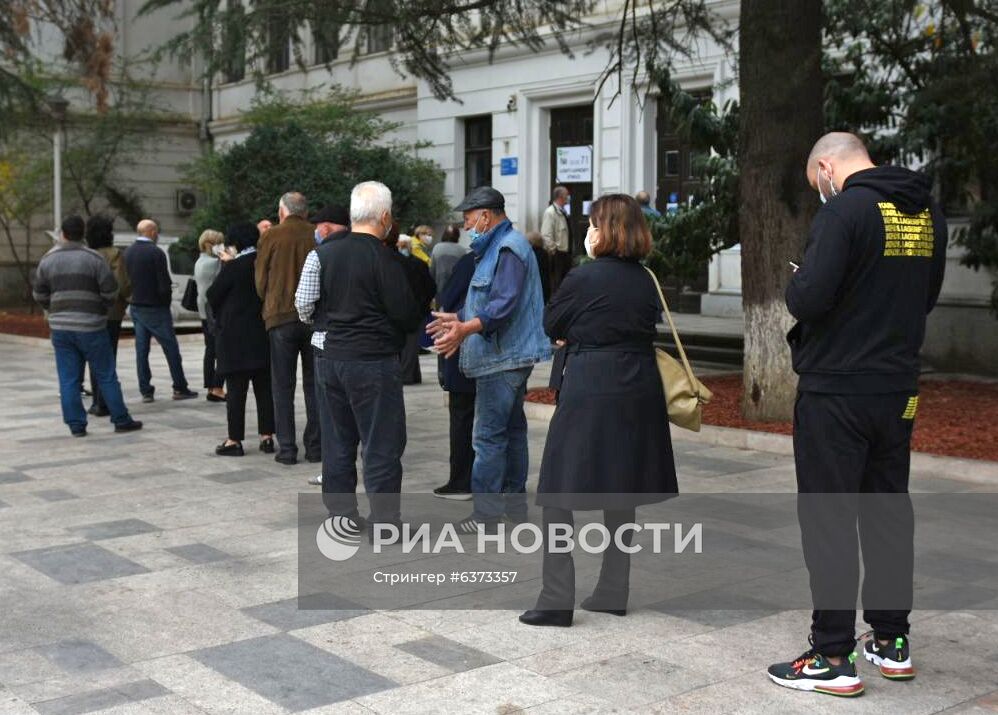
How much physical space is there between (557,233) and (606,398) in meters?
15.0

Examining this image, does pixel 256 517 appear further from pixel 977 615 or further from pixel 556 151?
pixel 556 151

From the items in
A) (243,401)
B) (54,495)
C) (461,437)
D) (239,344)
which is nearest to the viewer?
(461,437)

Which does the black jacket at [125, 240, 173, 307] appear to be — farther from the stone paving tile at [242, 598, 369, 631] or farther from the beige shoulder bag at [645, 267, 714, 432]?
the beige shoulder bag at [645, 267, 714, 432]

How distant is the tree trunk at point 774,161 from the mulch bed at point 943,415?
1.39 feet

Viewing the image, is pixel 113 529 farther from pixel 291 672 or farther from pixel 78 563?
pixel 291 672

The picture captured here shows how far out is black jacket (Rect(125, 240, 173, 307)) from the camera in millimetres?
13188

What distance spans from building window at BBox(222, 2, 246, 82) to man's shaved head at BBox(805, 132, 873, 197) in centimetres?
682

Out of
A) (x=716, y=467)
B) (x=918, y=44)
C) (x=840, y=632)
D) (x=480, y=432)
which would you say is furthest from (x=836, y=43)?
(x=840, y=632)

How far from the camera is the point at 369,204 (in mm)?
6957

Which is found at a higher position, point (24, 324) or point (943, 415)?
point (943, 415)

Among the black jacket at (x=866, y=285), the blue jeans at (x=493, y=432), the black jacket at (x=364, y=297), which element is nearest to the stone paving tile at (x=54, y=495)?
the black jacket at (x=364, y=297)

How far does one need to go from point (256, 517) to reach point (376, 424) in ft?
4.23

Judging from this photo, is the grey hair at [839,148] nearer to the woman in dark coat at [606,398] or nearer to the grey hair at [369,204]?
the woman in dark coat at [606,398]

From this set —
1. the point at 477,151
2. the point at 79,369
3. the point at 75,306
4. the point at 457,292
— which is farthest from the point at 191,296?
the point at 477,151
